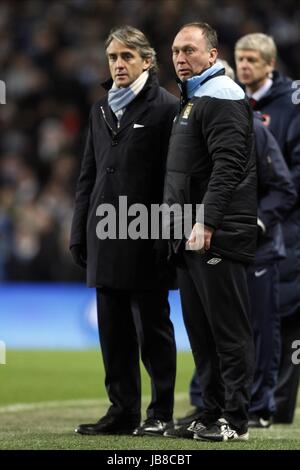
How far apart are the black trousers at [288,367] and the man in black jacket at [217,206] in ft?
6.25

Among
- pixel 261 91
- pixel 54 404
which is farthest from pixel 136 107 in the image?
pixel 54 404

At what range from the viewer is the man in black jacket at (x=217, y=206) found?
5.73 m

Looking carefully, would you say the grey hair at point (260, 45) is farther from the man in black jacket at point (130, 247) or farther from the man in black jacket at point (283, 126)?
the man in black jacket at point (130, 247)

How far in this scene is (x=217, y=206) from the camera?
18.6ft

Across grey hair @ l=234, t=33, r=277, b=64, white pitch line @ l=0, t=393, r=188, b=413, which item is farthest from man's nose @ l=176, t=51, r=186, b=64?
white pitch line @ l=0, t=393, r=188, b=413

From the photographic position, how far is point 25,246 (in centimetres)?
1556

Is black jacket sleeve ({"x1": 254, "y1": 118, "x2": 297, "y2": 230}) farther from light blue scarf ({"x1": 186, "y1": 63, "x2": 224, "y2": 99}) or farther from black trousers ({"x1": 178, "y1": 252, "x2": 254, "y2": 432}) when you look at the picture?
black trousers ({"x1": 178, "y1": 252, "x2": 254, "y2": 432})

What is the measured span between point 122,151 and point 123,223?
0.39 meters

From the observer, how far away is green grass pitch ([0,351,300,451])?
18.9 ft

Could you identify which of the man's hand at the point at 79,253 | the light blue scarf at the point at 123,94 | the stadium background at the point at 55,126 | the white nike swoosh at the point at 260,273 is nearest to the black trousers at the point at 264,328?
the white nike swoosh at the point at 260,273

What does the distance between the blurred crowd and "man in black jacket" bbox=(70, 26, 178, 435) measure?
8.60 m

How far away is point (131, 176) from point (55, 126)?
11482 millimetres
